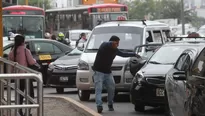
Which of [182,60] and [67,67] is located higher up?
[182,60]

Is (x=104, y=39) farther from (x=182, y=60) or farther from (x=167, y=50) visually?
(x=182, y=60)

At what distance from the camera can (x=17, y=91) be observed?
8.61 meters

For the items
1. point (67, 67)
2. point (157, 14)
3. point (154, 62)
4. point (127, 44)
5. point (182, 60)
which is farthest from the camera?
point (157, 14)

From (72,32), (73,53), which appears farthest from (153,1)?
(73,53)

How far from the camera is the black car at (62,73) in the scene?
18.4 meters

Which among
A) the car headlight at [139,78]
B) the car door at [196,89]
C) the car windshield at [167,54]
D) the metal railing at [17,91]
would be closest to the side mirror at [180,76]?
the car door at [196,89]

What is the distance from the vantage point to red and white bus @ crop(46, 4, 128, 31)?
119 feet

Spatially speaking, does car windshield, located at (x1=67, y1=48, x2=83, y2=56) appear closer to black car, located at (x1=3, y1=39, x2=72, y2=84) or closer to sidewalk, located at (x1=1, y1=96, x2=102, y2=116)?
black car, located at (x1=3, y1=39, x2=72, y2=84)

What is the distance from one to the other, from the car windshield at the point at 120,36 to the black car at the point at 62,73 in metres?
1.86

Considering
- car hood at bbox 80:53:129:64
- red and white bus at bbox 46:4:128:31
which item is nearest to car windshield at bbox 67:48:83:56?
car hood at bbox 80:53:129:64

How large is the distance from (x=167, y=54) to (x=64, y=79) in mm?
4882

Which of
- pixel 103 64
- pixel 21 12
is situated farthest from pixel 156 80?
pixel 21 12

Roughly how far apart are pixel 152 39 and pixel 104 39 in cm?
141

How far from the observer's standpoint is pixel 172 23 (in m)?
77.4
